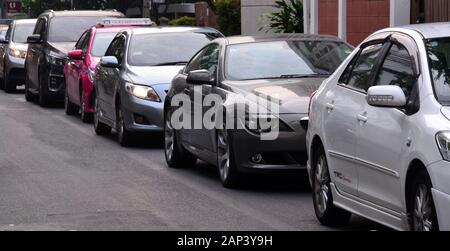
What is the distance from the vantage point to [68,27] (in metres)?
24.6

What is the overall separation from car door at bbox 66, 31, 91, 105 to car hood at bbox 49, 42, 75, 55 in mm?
1555

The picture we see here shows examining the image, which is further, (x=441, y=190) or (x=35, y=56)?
(x=35, y=56)

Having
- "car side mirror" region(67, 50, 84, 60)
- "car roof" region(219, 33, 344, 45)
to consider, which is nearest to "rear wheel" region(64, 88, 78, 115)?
"car side mirror" region(67, 50, 84, 60)

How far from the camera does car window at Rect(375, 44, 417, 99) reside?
812 cm

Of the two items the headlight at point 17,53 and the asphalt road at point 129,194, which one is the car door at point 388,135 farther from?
the headlight at point 17,53

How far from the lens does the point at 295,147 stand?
11352 mm

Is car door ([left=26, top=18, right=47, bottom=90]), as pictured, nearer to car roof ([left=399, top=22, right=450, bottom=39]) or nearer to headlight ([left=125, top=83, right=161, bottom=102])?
headlight ([left=125, top=83, right=161, bottom=102])

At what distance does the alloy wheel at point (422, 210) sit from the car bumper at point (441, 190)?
20cm

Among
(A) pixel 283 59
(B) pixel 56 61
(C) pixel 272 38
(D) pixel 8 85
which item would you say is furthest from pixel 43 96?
(A) pixel 283 59

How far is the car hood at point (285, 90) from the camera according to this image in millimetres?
11477

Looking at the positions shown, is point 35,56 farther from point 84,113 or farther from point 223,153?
point 223,153

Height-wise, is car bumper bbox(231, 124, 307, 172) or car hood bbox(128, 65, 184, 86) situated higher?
car hood bbox(128, 65, 184, 86)

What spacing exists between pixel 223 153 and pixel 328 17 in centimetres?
1244

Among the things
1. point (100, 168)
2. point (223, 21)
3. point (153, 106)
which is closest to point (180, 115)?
point (100, 168)
